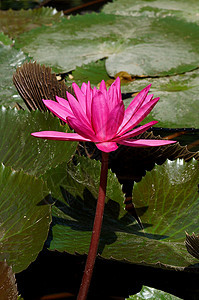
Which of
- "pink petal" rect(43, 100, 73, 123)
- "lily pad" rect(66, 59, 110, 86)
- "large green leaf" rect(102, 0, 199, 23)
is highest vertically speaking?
"pink petal" rect(43, 100, 73, 123)

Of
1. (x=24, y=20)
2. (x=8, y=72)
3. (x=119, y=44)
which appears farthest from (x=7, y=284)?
(x=24, y=20)

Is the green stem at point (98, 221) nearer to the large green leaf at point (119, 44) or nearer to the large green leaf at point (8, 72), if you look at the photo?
the large green leaf at point (8, 72)

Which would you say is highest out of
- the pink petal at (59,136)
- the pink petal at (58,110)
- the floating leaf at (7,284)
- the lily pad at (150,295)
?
the pink petal at (58,110)

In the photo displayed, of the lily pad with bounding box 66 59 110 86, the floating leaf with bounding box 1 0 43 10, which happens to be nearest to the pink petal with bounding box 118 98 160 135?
the lily pad with bounding box 66 59 110 86

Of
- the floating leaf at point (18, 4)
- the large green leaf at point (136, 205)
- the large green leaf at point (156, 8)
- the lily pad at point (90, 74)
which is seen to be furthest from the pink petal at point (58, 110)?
the floating leaf at point (18, 4)

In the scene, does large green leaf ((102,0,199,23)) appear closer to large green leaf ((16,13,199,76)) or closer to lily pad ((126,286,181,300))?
large green leaf ((16,13,199,76))

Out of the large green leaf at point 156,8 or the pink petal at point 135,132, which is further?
the large green leaf at point 156,8
